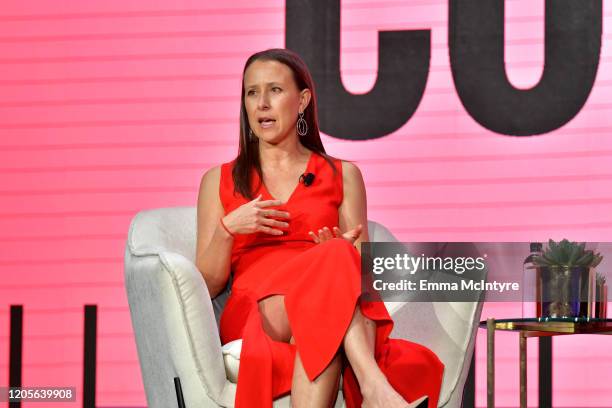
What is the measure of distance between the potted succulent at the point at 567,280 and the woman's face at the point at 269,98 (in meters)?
1.00

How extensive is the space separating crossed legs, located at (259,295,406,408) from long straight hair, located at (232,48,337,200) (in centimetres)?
85

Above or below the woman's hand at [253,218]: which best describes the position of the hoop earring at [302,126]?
above

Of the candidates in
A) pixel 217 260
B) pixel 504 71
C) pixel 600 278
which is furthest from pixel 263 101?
pixel 504 71

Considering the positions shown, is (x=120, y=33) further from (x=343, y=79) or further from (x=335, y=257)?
(x=335, y=257)

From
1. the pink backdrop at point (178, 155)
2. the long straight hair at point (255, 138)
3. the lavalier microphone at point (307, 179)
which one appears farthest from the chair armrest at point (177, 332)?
the pink backdrop at point (178, 155)

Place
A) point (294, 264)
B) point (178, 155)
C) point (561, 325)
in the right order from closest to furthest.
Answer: point (294, 264) < point (561, 325) < point (178, 155)

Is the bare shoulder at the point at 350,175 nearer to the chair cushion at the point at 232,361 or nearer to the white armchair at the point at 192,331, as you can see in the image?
the white armchair at the point at 192,331

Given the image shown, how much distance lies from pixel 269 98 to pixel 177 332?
94 centimetres

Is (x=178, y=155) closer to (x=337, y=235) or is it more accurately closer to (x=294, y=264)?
(x=337, y=235)

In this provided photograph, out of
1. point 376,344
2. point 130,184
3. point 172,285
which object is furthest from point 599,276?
point 130,184

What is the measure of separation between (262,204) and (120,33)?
175cm

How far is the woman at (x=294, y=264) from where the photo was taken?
294 centimetres

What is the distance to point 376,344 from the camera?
10.1 ft

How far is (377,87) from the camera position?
15.4ft
